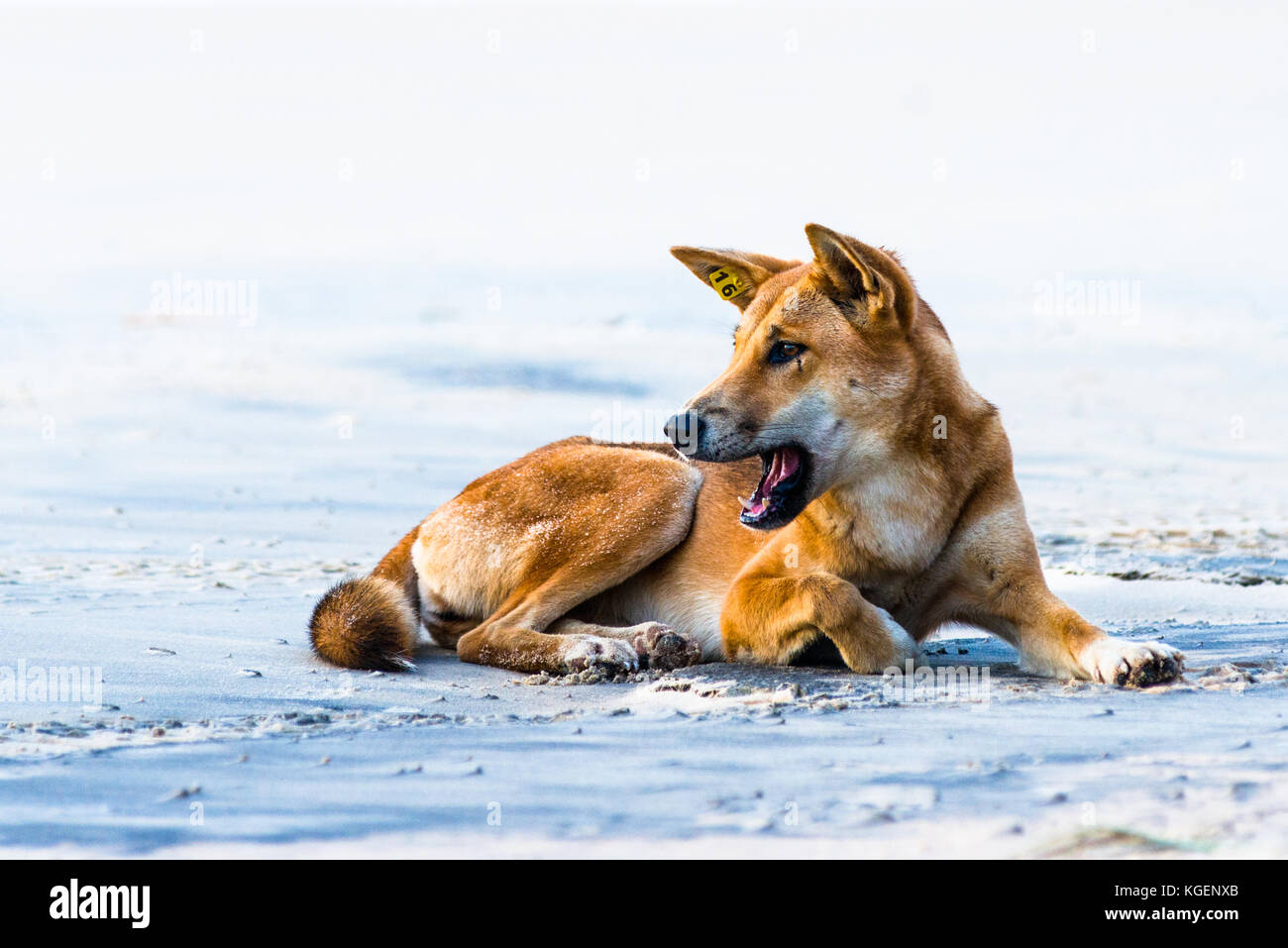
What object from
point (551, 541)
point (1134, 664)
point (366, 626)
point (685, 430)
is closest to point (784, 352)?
point (685, 430)

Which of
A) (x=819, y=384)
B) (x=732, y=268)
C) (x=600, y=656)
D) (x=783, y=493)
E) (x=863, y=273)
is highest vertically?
(x=732, y=268)

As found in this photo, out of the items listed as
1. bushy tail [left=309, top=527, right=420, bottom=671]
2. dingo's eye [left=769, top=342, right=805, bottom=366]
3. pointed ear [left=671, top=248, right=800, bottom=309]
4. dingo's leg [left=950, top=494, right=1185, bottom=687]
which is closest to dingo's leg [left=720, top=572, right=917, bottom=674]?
dingo's leg [left=950, top=494, right=1185, bottom=687]

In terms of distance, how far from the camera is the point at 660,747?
4.04 meters

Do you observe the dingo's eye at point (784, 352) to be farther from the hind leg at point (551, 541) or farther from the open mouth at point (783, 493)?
the hind leg at point (551, 541)

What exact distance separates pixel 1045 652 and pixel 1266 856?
2180mm

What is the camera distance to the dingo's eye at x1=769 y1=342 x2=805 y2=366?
5.16 m

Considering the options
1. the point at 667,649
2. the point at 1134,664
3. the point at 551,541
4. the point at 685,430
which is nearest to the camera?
the point at 1134,664

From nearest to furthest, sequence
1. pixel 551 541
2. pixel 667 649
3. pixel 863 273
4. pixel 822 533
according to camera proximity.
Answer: pixel 863 273 → pixel 822 533 → pixel 667 649 → pixel 551 541

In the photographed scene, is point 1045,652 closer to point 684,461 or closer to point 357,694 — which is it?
point 684,461

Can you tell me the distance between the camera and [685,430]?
4988 mm

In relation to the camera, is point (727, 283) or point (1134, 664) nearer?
point (1134, 664)

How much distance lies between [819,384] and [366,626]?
1.99 m

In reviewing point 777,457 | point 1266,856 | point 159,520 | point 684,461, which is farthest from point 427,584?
point 159,520

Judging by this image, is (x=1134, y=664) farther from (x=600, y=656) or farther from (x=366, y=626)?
(x=366, y=626)
